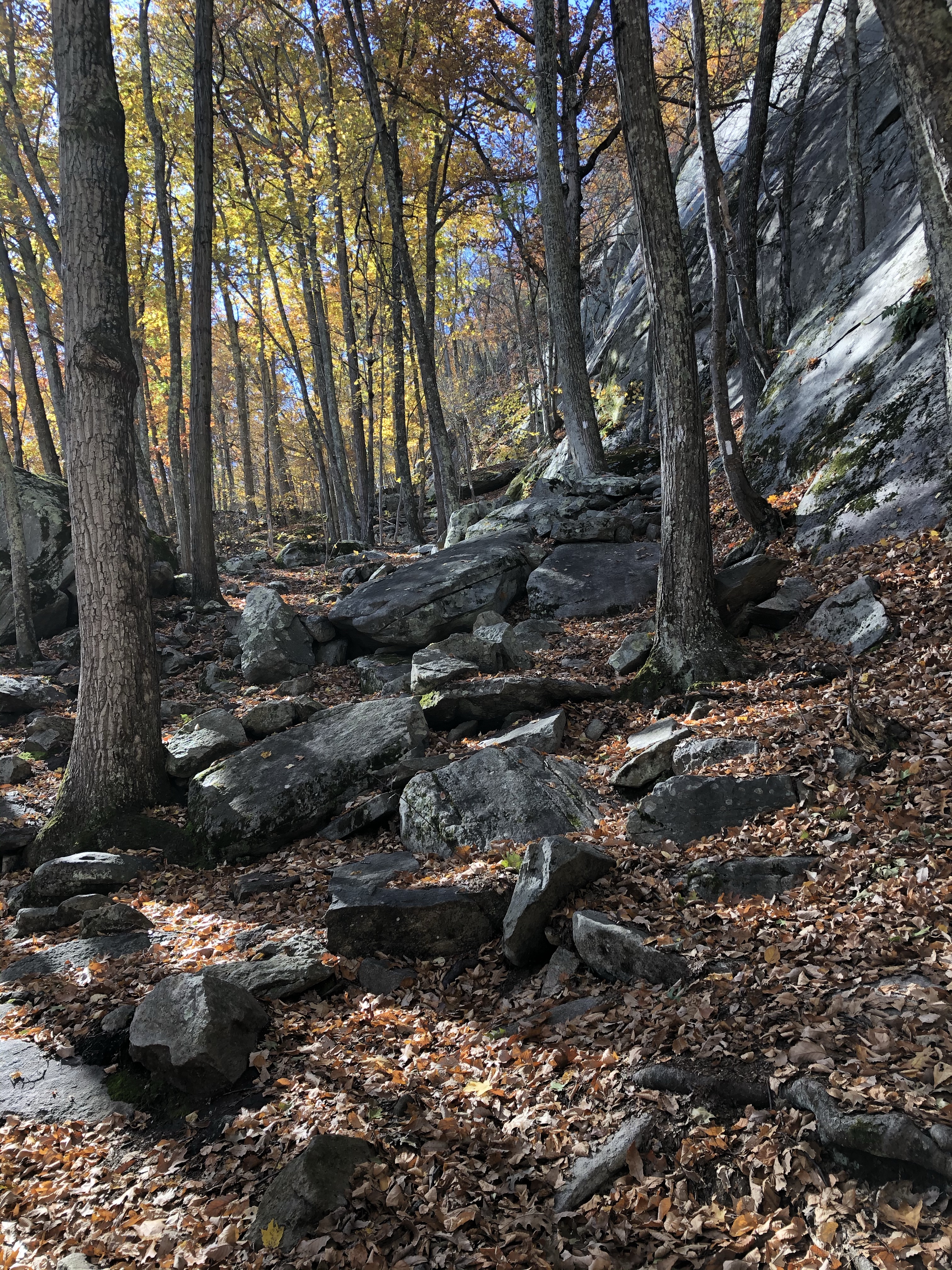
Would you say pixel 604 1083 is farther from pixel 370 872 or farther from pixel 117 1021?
pixel 117 1021

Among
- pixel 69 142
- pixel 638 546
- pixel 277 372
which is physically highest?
pixel 277 372

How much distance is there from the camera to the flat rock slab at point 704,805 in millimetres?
5262

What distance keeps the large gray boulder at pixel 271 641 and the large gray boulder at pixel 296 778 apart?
2.77 metres

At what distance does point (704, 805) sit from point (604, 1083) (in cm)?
240

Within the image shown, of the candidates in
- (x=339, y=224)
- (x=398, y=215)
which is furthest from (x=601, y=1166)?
(x=339, y=224)

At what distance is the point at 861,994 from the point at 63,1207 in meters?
3.74

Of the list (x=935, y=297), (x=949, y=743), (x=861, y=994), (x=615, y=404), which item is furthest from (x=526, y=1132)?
(x=615, y=404)

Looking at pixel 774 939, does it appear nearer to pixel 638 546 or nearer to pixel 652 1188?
pixel 652 1188

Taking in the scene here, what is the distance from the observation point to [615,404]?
20516 mm

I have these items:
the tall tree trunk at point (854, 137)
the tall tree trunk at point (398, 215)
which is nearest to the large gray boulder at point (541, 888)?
the tall tree trunk at point (398, 215)

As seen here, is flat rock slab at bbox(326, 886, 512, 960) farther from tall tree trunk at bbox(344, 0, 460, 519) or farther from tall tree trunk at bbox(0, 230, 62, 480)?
tall tree trunk at bbox(0, 230, 62, 480)

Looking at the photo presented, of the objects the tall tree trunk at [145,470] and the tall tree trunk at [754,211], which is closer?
the tall tree trunk at [754,211]

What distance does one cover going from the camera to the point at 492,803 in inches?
229

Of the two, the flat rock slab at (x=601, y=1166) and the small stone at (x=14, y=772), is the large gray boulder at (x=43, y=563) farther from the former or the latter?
the flat rock slab at (x=601, y=1166)
